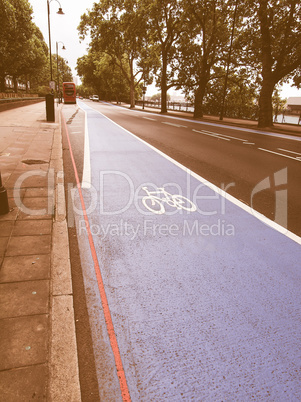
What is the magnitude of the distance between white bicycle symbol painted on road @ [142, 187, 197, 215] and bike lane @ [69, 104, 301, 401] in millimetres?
37

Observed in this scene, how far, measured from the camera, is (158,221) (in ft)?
14.8

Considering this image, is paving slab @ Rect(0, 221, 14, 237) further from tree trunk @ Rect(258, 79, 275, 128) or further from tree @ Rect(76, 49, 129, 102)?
tree @ Rect(76, 49, 129, 102)

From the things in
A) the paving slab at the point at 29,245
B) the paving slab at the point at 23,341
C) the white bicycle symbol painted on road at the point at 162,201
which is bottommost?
the paving slab at the point at 23,341

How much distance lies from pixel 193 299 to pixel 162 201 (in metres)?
2.69

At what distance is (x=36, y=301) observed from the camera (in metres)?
2.59

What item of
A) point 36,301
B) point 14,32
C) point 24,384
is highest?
point 14,32

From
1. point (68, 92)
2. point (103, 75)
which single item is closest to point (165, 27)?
point (68, 92)

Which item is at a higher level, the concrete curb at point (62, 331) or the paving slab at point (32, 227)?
the paving slab at point (32, 227)

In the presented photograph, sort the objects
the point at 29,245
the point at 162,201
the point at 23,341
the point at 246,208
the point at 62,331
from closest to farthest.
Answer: the point at 23,341
the point at 62,331
the point at 29,245
the point at 246,208
the point at 162,201

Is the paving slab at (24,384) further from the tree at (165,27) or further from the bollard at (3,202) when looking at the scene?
the tree at (165,27)

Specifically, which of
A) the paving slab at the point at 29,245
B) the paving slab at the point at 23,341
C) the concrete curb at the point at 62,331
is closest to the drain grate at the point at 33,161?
the concrete curb at the point at 62,331

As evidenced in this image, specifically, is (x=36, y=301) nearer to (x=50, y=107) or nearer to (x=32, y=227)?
(x=32, y=227)

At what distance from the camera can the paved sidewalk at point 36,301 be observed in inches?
74.9

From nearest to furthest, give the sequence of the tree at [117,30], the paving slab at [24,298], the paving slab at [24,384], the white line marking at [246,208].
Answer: the paving slab at [24,384]
the paving slab at [24,298]
the white line marking at [246,208]
the tree at [117,30]
